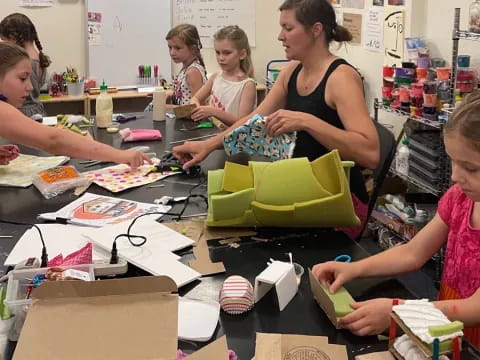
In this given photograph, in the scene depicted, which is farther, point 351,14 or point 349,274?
point 351,14

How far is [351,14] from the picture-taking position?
393 centimetres

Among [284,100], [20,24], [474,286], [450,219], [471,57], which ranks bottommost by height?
[474,286]

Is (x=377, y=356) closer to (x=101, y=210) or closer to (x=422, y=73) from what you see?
(x=101, y=210)

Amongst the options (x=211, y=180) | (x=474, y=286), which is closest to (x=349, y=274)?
(x=474, y=286)

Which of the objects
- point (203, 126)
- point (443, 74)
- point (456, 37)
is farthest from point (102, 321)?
point (443, 74)

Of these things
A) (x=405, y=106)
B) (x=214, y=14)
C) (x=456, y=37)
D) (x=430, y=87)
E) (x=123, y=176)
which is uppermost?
(x=214, y=14)

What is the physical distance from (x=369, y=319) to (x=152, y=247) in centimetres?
58

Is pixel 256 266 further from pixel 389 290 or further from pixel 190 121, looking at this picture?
pixel 190 121

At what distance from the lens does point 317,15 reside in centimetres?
212

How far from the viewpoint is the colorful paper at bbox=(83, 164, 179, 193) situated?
195 cm

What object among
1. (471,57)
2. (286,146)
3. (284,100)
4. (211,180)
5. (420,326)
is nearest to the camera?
(420,326)

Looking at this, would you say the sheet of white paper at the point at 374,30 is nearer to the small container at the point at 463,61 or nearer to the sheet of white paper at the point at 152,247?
the small container at the point at 463,61

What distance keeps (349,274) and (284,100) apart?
1324 mm

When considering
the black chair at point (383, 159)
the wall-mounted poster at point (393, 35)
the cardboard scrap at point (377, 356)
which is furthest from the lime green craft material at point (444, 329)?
the wall-mounted poster at point (393, 35)
